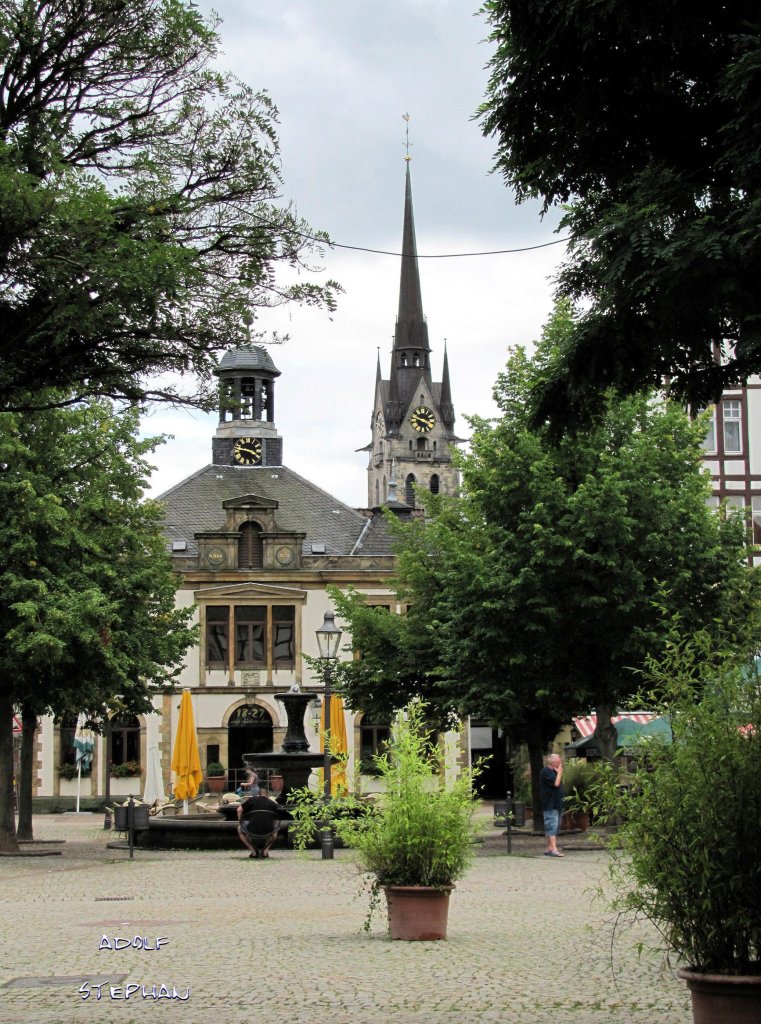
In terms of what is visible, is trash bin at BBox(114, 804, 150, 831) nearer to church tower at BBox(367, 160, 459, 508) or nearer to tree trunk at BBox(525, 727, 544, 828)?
tree trunk at BBox(525, 727, 544, 828)

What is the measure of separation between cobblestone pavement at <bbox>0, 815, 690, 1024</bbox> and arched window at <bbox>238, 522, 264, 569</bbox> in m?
39.1

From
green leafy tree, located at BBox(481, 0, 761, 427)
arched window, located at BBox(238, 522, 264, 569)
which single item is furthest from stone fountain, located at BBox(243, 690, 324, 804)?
arched window, located at BBox(238, 522, 264, 569)

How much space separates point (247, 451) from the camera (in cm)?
6712

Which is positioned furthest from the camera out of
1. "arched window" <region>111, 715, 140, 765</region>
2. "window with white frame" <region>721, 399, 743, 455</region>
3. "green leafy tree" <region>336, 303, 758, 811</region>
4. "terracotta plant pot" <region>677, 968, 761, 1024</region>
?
"window with white frame" <region>721, 399, 743, 455</region>

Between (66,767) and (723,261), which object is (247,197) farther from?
(66,767)

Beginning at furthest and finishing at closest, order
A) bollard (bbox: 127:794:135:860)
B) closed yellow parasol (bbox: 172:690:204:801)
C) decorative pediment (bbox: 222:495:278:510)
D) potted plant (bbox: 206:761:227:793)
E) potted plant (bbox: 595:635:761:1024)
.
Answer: decorative pediment (bbox: 222:495:278:510)
potted plant (bbox: 206:761:227:793)
closed yellow parasol (bbox: 172:690:204:801)
bollard (bbox: 127:794:135:860)
potted plant (bbox: 595:635:761:1024)

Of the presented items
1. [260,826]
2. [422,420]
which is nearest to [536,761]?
[260,826]

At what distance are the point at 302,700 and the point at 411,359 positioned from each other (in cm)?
8407

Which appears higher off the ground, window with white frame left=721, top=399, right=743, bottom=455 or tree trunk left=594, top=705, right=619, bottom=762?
window with white frame left=721, top=399, right=743, bottom=455

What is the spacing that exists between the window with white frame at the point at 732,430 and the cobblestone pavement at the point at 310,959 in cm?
3881

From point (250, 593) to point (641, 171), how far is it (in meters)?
50.3

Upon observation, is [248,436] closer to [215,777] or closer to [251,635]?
[251,635]

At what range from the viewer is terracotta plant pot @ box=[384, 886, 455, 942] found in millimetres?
12430

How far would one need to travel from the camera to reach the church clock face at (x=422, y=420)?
112 meters
